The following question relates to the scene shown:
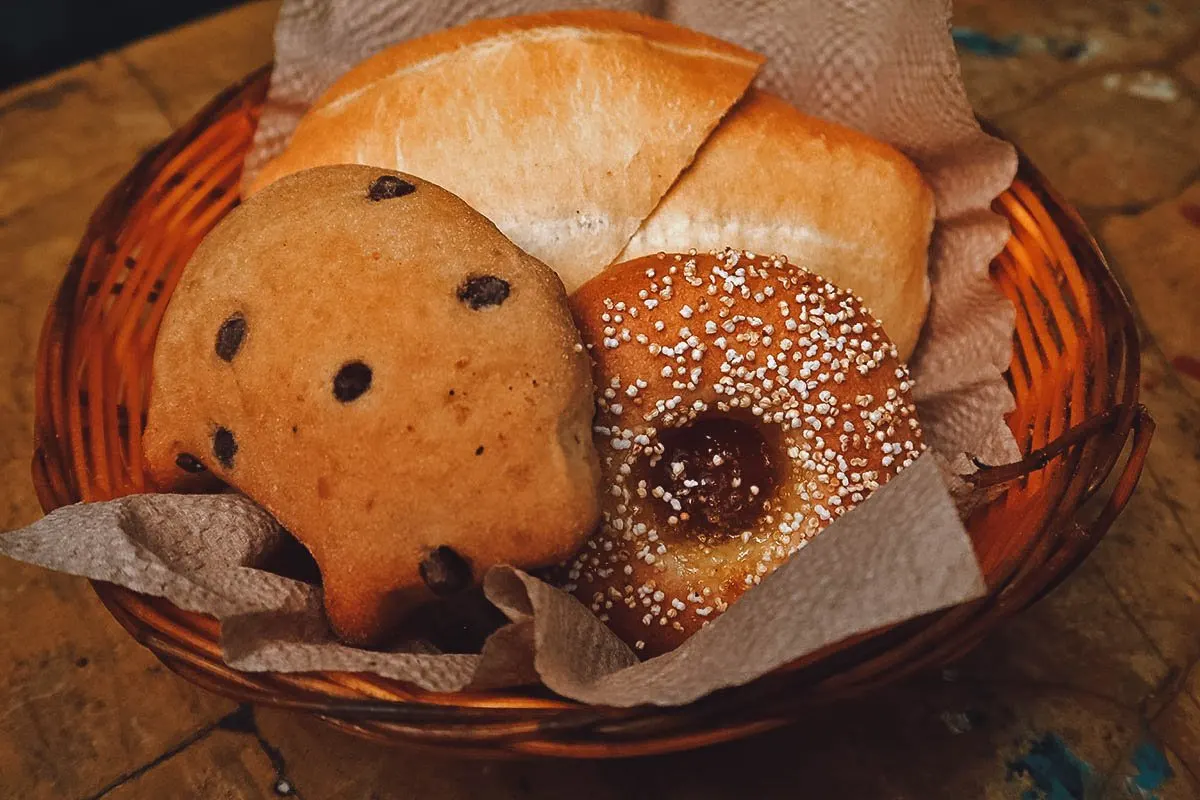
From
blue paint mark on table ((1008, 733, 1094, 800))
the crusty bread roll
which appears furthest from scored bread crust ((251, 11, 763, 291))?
blue paint mark on table ((1008, 733, 1094, 800))

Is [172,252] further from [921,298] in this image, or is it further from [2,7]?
[2,7]

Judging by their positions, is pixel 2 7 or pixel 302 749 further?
pixel 2 7

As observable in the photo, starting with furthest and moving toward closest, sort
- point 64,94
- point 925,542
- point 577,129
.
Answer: point 64,94 → point 577,129 → point 925,542

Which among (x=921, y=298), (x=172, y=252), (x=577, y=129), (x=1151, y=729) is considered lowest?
(x=1151, y=729)

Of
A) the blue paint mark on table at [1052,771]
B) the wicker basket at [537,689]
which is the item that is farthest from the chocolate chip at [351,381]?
the blue paint mark on table at [1052,771]

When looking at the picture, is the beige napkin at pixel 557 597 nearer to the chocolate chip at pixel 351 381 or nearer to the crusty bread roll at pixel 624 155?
the chocolate chip at pixel 351 381

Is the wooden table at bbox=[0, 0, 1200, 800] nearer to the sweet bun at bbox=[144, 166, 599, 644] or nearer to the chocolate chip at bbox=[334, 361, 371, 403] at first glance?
the sweet bun at bbox=[144, 166, 599, 644]

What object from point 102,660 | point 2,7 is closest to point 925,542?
point 102,660
